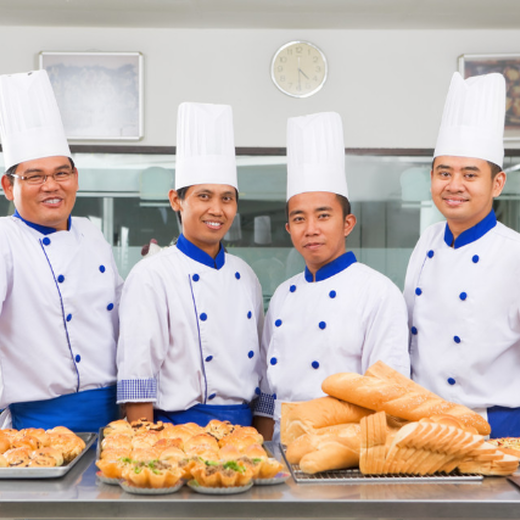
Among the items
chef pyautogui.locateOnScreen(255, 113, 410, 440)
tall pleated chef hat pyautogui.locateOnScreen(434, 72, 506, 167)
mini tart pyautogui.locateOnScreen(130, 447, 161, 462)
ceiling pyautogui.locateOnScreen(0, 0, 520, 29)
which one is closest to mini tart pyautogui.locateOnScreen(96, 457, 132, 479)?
mini tart pyautogui.locateOnScreen(130, 447, 161, 462)

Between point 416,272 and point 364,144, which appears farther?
point 364,144

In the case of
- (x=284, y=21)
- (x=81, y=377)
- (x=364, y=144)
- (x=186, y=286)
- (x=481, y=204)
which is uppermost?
(x=284, y=21)

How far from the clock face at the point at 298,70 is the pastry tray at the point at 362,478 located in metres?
3.11

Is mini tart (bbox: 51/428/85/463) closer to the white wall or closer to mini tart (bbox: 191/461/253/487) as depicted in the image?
mini tart (bbox: 191/461/253/487)

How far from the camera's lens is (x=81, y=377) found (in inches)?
73.2

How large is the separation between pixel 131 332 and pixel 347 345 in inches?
24.9

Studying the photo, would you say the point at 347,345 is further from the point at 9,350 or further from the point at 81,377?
the point at 9,350

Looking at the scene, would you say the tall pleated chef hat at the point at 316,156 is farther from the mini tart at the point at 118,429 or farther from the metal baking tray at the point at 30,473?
the metal baking tray at the point at 30,473

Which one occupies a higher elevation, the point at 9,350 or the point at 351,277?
the point at 351,277

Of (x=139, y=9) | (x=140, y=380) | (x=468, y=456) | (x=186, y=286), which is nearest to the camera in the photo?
(x=468, y=456)

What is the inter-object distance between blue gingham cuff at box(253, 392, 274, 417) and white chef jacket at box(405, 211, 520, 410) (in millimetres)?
456

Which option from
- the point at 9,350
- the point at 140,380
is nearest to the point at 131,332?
the point at 140,380

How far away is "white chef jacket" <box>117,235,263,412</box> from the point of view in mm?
1847

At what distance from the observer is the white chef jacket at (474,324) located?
5.80ft
